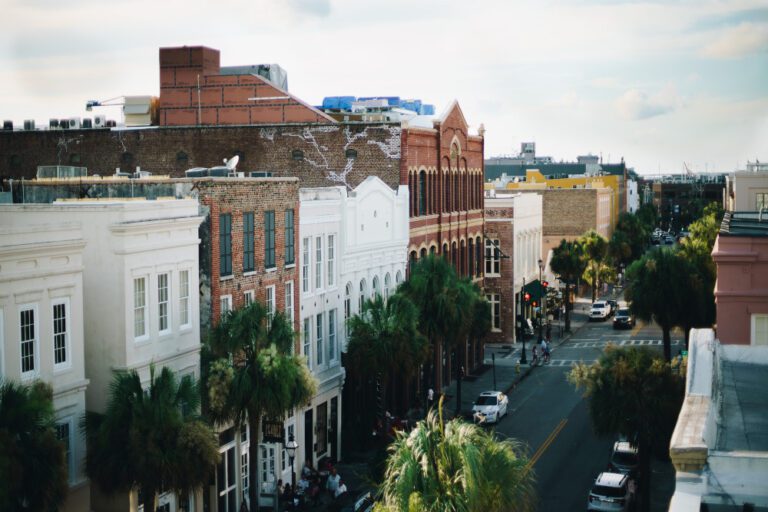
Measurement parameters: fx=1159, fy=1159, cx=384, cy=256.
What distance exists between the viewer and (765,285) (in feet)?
134

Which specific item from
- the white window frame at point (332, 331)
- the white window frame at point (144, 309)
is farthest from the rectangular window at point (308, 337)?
the white window frame at point (144, 309)

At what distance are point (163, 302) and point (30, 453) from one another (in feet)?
33.4

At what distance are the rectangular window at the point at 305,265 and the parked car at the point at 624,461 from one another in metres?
13.3

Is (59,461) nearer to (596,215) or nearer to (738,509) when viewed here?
(738,509)

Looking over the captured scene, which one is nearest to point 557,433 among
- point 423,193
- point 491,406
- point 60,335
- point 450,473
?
point 491,406

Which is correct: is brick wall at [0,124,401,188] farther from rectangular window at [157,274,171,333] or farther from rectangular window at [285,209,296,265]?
rectangular window at [157,274,171,333]

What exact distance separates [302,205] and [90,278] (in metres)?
14.4

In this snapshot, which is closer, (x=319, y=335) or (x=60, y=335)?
(x=60, y=335)

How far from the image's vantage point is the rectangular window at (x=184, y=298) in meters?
34.7

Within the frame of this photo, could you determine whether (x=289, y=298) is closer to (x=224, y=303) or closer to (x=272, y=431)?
(x=224, y=303)

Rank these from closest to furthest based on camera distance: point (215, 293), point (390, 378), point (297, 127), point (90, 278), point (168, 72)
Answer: point (90, 278)
point (215, 293)
point (390, 378)
point (297, 127)
point (168, 72)

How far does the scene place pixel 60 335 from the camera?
29.2 m

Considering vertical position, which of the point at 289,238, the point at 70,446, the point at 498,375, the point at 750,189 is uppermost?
the point at 750,189

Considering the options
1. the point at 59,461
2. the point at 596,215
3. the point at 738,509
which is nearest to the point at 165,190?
the point at 59,461
